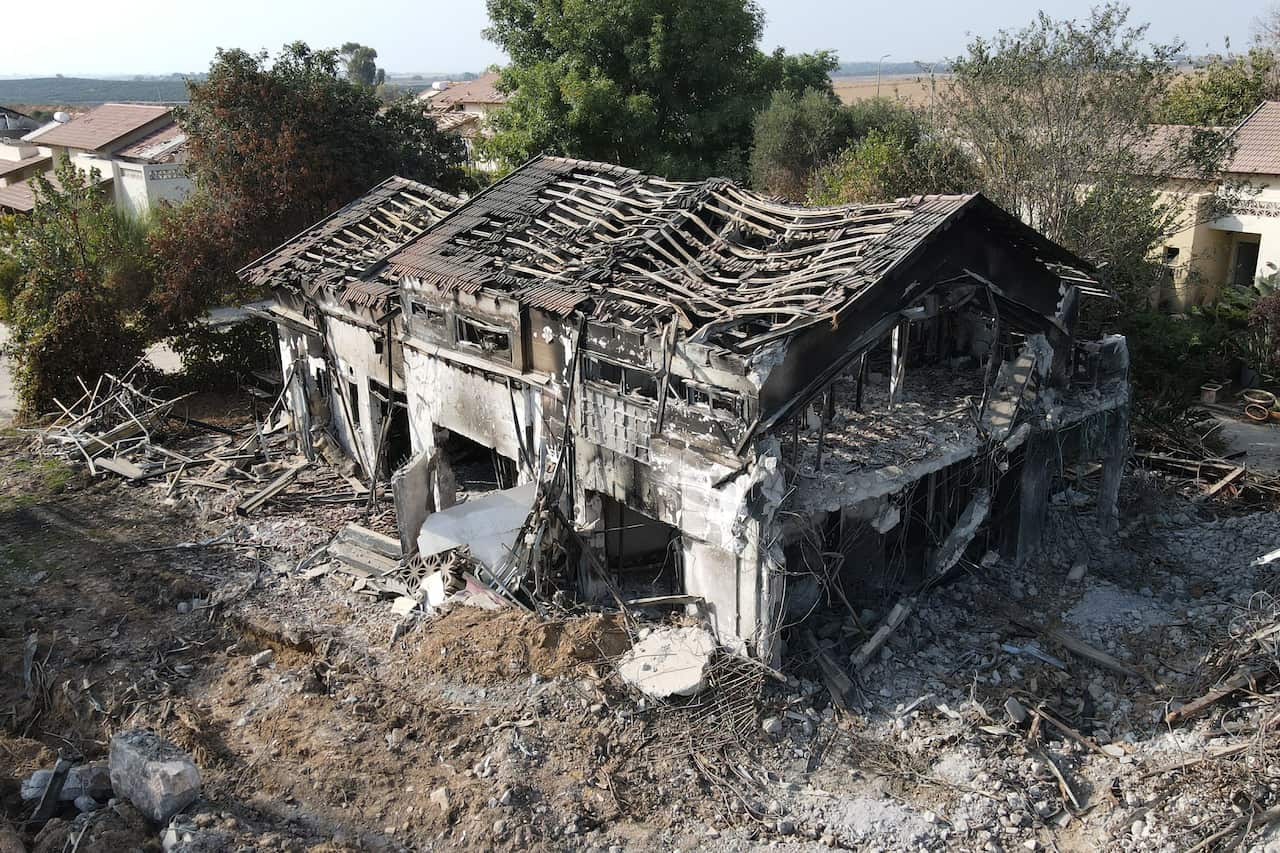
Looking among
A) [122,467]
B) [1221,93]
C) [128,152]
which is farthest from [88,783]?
[1221,93]

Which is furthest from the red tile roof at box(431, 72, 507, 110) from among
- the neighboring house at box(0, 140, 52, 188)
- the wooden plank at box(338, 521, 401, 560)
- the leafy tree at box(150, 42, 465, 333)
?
the wooden plank at box(338, 521, 401, 560)

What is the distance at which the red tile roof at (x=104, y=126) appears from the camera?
42.0m

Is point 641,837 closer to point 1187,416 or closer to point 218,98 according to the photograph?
point 1187,416

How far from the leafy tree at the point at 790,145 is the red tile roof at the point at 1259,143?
1281 centimetres

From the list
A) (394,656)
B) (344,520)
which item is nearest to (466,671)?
(394,656)

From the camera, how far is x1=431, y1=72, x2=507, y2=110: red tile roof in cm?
5959

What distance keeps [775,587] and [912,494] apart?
3197 mm

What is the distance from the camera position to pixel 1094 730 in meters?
12.3

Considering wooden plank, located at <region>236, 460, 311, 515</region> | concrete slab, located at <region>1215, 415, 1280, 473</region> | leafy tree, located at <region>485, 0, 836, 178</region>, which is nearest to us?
wooden plank, located at <region>236, 460, 311, 515</region>

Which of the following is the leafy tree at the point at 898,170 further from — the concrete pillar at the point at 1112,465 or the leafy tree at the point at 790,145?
the concrete pillar at the point at 1112,465

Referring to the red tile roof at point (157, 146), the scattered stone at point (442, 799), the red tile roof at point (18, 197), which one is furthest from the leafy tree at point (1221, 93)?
the red tile roof at point (18, 197)

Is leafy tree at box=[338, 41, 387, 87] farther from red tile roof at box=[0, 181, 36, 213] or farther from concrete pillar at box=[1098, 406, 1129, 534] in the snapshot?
concrete pillar at box=[1098, 406, 1129, 534]

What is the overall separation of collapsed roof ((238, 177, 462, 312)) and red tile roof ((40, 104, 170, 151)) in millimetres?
25777

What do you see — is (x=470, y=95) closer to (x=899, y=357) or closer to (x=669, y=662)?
(x=899, y=357)
